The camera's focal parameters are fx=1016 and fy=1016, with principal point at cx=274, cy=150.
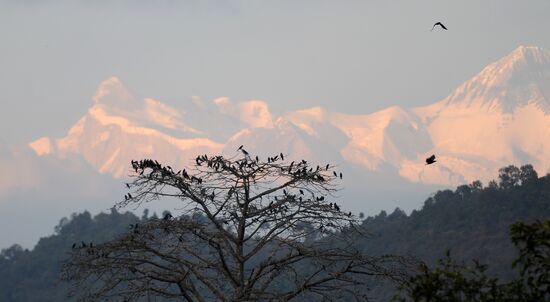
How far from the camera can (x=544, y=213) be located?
8988 centimetres

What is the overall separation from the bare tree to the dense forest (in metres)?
64.8

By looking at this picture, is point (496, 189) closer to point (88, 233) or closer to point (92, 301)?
point (88, 233)

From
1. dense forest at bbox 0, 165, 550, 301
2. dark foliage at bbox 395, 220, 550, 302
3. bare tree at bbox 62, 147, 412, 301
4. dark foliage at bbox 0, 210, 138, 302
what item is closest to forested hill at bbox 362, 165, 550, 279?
dense forest at bbox 0, 165, 550, 301

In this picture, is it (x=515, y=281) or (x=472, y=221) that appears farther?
(x=472, y=221)

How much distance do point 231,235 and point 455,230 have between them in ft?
282

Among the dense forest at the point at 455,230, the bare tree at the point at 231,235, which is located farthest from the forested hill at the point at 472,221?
the bare tree at the point at 231,235

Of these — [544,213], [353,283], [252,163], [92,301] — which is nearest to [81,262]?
[92,301]

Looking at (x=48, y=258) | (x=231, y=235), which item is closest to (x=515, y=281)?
(x=231, y=235)

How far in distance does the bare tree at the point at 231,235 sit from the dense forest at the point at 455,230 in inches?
2551

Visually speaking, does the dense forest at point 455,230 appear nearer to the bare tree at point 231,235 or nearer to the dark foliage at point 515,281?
the bare tree at point 231,235

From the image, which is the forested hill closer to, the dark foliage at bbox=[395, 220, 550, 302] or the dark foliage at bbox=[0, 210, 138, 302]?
the dark foliage at bbox=[0, 210, 138, 302]

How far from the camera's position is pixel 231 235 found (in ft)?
54.2

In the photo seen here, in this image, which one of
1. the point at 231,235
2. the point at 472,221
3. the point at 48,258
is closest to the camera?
the point at 231,235

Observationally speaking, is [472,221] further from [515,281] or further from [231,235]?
[515,281]
